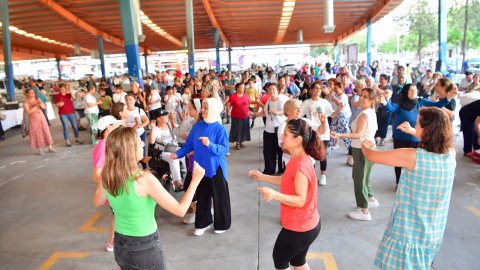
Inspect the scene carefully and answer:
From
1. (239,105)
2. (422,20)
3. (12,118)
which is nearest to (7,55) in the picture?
(12,118)

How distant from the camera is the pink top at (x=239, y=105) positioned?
25.8 feet

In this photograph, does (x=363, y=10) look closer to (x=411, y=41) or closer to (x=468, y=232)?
(x=468, y=232)

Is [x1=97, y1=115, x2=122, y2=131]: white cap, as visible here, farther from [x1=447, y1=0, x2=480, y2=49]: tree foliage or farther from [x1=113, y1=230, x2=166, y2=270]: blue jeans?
[x1=447, y1=0, x2=480, y2=49]: tree foliage

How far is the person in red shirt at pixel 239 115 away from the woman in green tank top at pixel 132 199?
5699 millimetres

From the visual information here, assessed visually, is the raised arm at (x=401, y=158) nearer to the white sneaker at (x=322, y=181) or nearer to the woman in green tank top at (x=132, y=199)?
the woman in green tank top at (x=132, y=199)

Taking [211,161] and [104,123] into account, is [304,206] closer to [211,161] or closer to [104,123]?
[211,161]

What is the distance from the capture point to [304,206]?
243 cm

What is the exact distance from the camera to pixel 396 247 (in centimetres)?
241

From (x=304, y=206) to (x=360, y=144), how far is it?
2.20m

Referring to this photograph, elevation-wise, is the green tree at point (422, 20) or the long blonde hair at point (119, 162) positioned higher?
the green tree at point (422, 20)

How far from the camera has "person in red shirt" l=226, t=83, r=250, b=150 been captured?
25.8 feet

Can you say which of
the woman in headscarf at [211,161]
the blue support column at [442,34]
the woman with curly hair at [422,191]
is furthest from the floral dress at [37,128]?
the blue support column at [442,34]

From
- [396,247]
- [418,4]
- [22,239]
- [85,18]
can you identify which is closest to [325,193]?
[396,247]

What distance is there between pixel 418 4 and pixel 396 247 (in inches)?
1440
